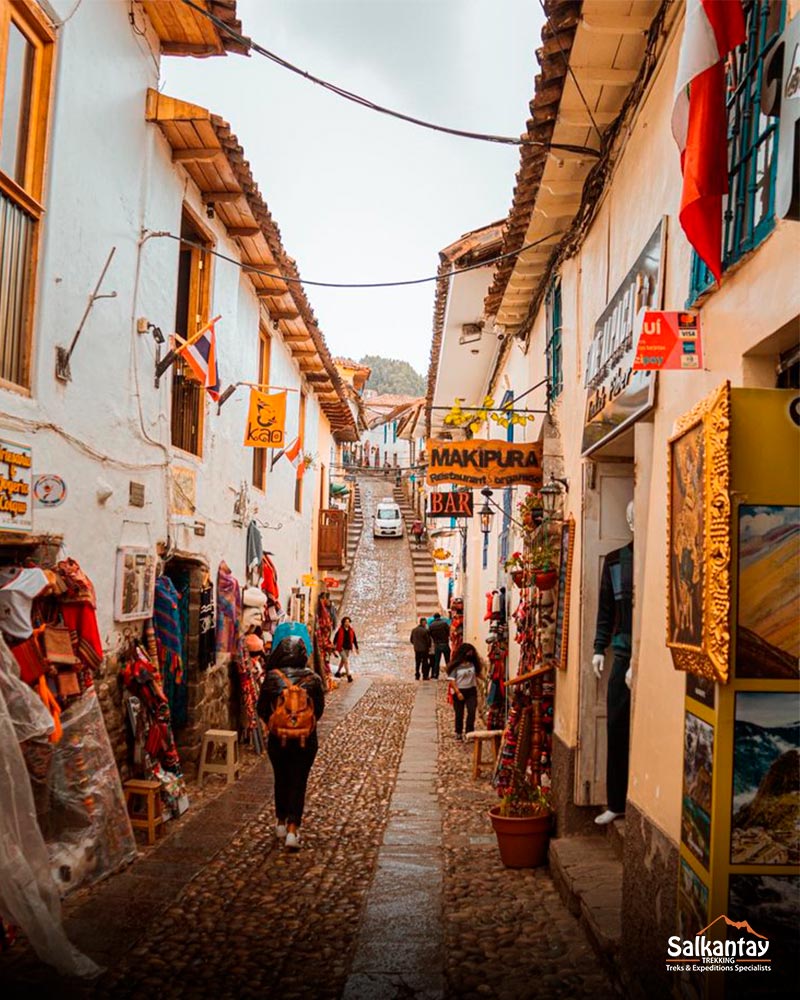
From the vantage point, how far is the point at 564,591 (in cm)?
664

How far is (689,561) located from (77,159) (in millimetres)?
5306

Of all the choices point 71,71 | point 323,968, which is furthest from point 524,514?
point 71,71

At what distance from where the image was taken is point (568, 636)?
6594 mm

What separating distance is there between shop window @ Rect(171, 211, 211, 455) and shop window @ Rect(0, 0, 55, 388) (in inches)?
136

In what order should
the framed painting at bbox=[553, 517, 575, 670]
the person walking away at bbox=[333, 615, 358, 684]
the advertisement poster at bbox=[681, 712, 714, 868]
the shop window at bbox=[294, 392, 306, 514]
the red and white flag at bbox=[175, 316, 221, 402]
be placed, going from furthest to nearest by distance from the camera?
the person walking away at bbox=[333, 615, 358, 684]
the shop window at bbox=[294, 392, 306, 514]
the red and white flag at bbox=[175, 316, 221, 402]
the framed painting at bbox=[553, 517, 575, 670]
the advertisement poster at bbox=[681, 712, 714, 868]

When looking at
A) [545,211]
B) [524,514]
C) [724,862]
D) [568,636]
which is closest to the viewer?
[724,862]

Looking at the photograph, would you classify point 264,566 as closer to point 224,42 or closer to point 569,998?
point 224,42

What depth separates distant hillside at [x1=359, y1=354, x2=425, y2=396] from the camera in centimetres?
9381

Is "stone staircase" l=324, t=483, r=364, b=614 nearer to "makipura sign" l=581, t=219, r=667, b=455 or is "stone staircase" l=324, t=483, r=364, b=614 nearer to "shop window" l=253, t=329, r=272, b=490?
"shop window" l=253, t=329, r=272, b=490

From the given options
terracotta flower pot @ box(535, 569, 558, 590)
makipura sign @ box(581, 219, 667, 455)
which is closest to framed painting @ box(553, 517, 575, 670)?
terracotta flower pot @ box(535, 569, 558, 590)

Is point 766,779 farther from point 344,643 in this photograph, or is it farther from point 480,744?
point 344,643

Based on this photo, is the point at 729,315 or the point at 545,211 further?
the point at 545,211

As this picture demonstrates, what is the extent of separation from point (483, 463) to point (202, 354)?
2877 millimetres

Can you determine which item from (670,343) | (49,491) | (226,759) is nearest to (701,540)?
(670,343)
